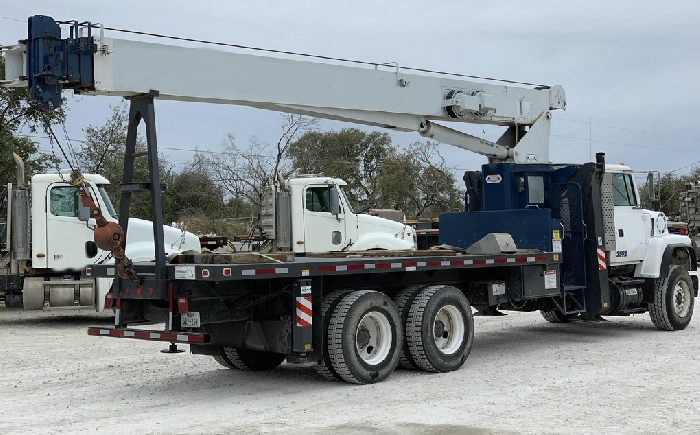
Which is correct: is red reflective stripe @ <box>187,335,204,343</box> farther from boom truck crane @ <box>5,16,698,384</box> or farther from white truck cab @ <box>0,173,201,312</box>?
white truck cab @ <box>0,173,201,312</box>

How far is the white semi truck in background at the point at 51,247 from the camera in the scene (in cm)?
1638

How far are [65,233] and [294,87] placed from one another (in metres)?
7.00

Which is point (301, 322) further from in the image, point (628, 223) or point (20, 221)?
point (20, 221)

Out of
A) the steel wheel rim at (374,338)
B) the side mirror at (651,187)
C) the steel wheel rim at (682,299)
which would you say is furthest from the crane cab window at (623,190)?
the steel wheel rim at (374,338)

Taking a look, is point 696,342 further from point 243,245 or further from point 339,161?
point 339,161

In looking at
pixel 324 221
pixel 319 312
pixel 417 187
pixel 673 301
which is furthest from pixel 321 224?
pixel 417 187

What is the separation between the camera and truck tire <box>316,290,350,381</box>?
10.0m

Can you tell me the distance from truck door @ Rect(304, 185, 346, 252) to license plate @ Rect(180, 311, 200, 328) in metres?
9.05

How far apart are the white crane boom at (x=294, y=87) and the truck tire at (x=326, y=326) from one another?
2542 millimetres

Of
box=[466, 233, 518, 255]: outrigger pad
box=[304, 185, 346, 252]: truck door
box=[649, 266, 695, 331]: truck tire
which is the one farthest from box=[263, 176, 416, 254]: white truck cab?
box=[466, 233, 518, 255]: outrigger pad

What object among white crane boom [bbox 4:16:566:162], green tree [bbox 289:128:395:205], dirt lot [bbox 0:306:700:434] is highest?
green tree [bbox 289:128:395:205]

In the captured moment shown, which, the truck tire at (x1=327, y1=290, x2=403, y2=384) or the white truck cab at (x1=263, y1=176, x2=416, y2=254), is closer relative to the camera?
the truck tire at (x1=327, y1=290, x2=403, y2=384)

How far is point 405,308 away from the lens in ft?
36.1

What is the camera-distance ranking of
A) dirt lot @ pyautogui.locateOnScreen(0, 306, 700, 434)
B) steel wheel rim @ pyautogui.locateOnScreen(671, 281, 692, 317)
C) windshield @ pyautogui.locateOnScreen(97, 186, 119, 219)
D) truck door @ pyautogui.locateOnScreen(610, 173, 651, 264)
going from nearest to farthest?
dirt lot @ pyautogui.locateOnScreen(0, 306, 700, 434)
truck door @ pyautogui.locateOnScreen(610, 173, 651, 264)
steel wheel rim @ pyautogui.locateOnScreen(671, 281, 692, 317)
windshield @ pyautogui.locateOnScreen(97, 186, 119, 219)
